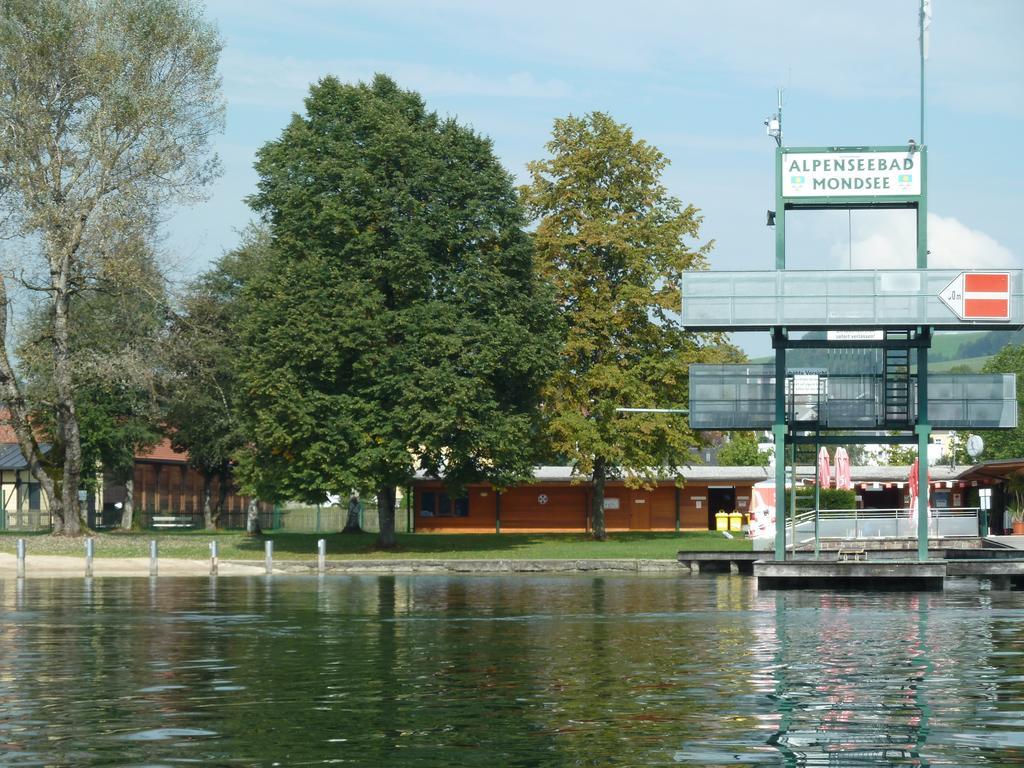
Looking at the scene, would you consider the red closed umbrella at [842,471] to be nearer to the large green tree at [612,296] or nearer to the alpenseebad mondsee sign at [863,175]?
the large green tree at [612,296]

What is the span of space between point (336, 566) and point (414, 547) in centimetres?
822

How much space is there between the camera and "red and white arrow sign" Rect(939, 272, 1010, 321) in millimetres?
42844

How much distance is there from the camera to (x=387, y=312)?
194ft

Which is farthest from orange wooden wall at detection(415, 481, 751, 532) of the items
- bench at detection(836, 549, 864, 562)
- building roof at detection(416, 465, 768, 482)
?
bench at detection(836, 549, 864, 562)

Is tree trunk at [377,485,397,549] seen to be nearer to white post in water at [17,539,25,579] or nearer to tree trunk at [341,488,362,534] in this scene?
tree trunk at [341,488,362,534]

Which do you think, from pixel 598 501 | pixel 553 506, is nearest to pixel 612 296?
pixel 598 501

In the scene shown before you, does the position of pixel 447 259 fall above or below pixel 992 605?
above

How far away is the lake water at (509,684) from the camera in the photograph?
42.8 ft

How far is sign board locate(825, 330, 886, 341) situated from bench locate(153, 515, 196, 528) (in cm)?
6097

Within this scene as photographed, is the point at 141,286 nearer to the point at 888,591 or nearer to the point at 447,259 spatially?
the point at 447,259

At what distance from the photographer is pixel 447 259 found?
62031mm

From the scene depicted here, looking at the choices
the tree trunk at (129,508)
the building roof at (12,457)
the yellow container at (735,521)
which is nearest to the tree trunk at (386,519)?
the yellow container at (735,521)

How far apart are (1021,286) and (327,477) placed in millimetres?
27276

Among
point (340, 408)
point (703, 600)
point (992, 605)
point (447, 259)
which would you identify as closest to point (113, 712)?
point (703, 600)
